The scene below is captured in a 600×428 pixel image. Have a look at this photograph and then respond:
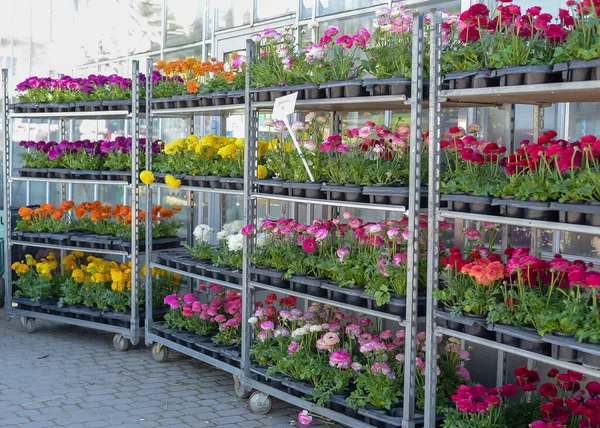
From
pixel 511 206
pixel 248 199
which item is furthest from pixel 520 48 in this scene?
pixel 248 199

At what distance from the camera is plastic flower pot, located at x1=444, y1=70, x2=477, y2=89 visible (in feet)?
12.7

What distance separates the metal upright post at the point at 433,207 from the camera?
159 inches

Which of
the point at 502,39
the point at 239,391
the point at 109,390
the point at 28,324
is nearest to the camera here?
the point at 502,39

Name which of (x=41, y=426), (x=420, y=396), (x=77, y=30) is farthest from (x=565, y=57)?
(x=77, y=30)

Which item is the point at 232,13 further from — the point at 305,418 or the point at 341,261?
the point at 305,418

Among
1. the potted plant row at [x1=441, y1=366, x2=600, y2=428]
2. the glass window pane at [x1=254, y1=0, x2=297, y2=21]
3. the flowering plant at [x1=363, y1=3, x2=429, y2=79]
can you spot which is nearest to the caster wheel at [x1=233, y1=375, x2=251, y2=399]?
the potted plant row at [x1=441, y1=366, x2=600, y2=428]

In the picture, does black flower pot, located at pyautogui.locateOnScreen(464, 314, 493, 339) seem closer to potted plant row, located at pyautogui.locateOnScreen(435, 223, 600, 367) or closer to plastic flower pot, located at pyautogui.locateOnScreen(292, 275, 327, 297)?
potted plant row, located at pyautogui.locateOnScreen(435, 223, 600, 367)

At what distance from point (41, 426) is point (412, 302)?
261 centimetres

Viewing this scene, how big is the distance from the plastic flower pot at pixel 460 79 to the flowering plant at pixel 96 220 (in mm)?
3846

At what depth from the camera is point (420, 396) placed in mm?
4438

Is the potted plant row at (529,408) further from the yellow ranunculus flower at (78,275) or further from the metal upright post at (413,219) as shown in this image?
the yellow ranunculus flower at (78,275)

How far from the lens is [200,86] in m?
6.16

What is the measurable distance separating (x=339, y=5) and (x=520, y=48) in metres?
3.35

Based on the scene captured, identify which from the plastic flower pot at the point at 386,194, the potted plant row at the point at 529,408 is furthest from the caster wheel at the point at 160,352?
the potted plant row at the point at 529,408
